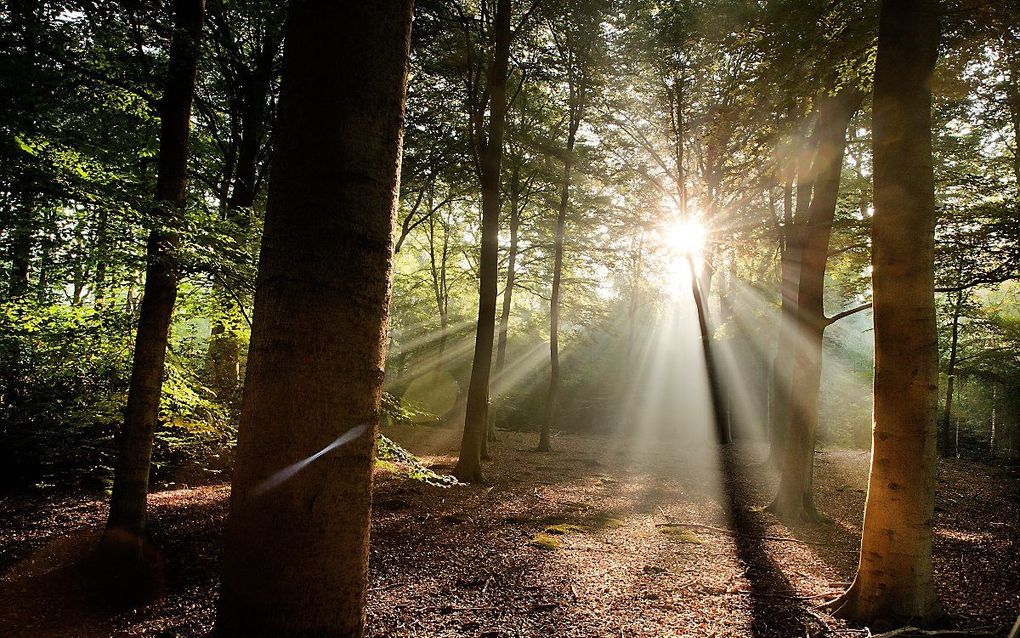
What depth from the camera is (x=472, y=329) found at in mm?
24203

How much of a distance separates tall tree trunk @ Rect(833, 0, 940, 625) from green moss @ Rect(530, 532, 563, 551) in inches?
116

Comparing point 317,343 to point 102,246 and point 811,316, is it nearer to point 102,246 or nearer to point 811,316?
point 102,246

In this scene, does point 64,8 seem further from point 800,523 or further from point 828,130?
point 800,523

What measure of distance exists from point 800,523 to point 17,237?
10.00 metres

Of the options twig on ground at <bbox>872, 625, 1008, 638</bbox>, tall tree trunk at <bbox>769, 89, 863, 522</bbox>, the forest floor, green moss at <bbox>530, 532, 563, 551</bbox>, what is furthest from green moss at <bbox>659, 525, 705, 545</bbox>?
twig on ground at <bbox>872, 625, 1008, 638</bbox>

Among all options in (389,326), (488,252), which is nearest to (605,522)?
(488,252)

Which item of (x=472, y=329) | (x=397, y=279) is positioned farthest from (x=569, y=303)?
(x=397, y=279)

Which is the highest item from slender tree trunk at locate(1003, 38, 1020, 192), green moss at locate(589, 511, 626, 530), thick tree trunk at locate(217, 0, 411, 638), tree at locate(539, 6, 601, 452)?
tree at locate(539, 6, 601, 452)

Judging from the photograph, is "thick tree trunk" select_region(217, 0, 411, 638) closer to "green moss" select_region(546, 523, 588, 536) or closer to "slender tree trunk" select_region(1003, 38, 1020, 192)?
"green moss" select_region(546, 523, 588, 536)

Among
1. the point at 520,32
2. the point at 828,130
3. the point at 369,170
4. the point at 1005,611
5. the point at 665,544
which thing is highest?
the point at 520,32

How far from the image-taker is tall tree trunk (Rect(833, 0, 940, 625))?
3656 mm

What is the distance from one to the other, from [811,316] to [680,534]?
411 centimetres

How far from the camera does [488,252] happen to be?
34.3 ft

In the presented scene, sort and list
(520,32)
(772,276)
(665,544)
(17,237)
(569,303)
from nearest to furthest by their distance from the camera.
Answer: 1. (17,237)
2. (665,544)
3. (520,32)
4. (772,276)
5. (569,303)
